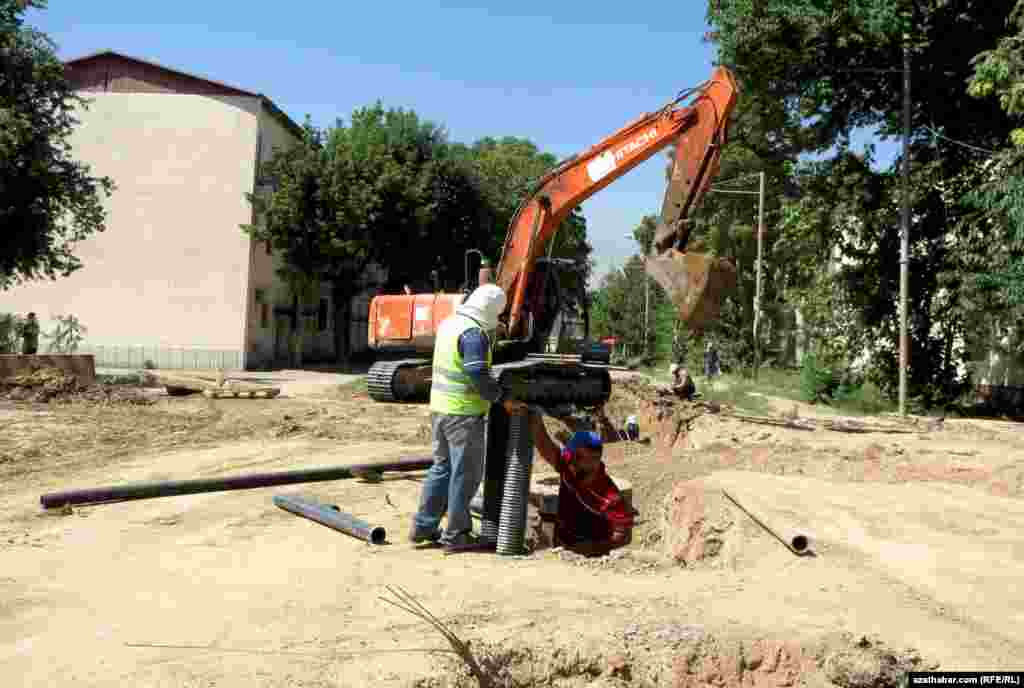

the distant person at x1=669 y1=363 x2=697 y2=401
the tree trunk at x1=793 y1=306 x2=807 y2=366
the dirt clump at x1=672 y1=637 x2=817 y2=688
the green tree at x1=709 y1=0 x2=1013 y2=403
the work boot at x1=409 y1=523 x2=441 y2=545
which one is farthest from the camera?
the tree trunk at x1=793 y1=306 x2=807 y2=366

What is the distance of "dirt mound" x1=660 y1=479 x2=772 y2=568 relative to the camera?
20.9 ft

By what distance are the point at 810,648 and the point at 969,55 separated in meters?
18.9

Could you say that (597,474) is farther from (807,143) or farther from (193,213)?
(193,213)

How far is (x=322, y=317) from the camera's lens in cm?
3959

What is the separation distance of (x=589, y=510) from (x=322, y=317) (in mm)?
34113

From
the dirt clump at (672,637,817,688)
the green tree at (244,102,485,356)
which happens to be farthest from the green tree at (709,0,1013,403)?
the dirt clump at (672,637,817,688)

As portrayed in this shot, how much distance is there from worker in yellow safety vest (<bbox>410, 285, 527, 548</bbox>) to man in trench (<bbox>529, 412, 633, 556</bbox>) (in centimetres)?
90

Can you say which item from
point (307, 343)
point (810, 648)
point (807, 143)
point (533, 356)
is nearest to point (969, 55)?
point (807, 143)

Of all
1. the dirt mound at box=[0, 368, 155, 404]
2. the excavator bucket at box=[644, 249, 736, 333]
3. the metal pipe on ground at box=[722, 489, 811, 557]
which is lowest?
the dirt mound at box=[0, 368, 155, 404]

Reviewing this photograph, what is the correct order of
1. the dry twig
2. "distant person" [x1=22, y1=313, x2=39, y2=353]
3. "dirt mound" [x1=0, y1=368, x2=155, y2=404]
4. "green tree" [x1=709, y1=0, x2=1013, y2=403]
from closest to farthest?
the dry twig, "dirt mound" [x1=0, y1=368, x2=155, y2=404], "green tree" [x1=709, y1=0, x2=1013, y2=403], "distant person" [x1=22, y1=313, x2=39, y2=353]

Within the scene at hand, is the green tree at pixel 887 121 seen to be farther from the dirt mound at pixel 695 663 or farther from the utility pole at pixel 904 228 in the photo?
the dirt mound at pixel 695 663

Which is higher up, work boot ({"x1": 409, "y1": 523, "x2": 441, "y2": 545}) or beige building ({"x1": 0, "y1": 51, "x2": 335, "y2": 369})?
beige building ({"x1": 0, "y1": 51, "x2": 335, "y2": 369})

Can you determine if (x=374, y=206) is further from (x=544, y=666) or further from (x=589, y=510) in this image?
(x=544, y=666)

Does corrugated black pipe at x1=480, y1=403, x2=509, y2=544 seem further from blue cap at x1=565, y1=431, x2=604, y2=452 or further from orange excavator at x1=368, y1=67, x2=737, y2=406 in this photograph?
orange excavator at x1=368, y1=67, x2=737, y2=406
